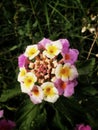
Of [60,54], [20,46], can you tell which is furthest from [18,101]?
[60,54]

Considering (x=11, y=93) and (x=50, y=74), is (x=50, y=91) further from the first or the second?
(x=11, y=93)

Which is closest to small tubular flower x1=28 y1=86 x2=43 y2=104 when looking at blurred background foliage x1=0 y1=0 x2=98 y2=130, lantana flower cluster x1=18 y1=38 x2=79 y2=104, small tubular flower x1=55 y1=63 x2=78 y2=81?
lantana flower cluster x1=18 y1=38 x2=79 y2=104

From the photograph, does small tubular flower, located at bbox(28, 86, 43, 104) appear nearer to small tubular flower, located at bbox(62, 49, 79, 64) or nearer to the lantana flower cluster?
the lantana flower cluster

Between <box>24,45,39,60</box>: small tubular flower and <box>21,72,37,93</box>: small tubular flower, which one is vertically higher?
<box>24,45,39,60</box>: small tubular flower

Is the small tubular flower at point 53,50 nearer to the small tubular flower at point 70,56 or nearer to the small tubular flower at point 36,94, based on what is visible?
the small tubular flower at point 70,56

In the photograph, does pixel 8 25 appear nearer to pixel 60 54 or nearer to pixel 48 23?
pixel 48 23

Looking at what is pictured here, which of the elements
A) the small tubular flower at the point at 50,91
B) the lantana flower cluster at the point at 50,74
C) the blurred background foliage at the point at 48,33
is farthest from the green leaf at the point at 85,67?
the small tubular flower at the point at 50,91
